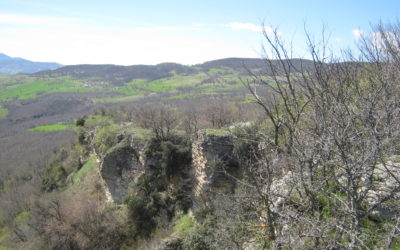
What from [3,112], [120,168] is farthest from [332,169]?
[3,112]

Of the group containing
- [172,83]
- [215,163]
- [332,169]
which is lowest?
[215,163]

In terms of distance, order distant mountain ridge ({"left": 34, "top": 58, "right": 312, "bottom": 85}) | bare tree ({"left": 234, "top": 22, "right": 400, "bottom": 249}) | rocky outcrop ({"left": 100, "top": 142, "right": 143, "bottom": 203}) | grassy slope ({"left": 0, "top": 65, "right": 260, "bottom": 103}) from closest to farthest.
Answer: bare tree ({"left": 234, "top": 22, "right": 400, "bottom": 249}), rocky outcrop ({"left": 100, "top": 142, "right": 143, "bottom": 203}), grassy slope ({"left": 0, "top": 65, "right": 260, "bottom": 103}), distant mountain ridge ({"left": 34, "top": 58, "right": 312, "bottom": 85})

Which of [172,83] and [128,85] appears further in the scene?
[128,85]

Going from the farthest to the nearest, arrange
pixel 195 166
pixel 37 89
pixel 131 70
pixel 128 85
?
pixel 131 70
pixel 128 85
pixel 37 89
pixel 195 166

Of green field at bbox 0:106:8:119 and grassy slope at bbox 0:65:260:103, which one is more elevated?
grassy slope at bbox 0:65:260:103

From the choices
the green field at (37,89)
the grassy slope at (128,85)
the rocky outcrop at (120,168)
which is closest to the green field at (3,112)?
the grassy slope at (128,85)

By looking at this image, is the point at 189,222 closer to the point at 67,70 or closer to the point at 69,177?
the point at 69,177

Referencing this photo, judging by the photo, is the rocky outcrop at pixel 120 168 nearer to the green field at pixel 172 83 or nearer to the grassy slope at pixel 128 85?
the grassy slope at pixel 128 85

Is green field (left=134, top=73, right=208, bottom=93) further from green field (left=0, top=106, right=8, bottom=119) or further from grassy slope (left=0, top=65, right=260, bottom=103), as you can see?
green field (left=0, top=106, right=8, bottom=119)

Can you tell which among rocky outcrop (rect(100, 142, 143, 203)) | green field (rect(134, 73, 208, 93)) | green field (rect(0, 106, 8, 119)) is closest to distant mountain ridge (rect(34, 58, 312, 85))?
green field (rect(134, 73, 208, 93))

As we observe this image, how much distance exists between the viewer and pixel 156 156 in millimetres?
19375

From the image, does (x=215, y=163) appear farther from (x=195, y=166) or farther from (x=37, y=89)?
(x=37, y=89)

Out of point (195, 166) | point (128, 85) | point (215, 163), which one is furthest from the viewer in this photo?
point (128, 85)

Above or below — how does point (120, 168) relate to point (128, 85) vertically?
below
